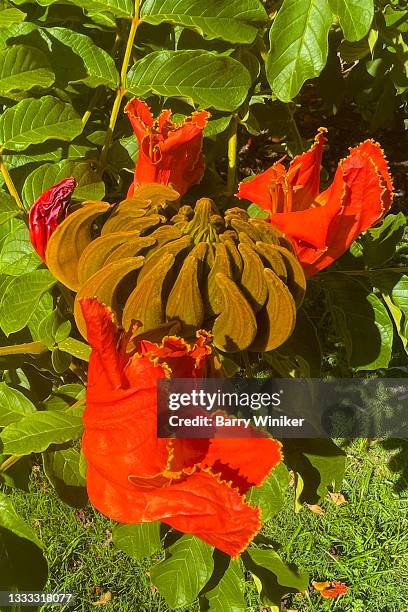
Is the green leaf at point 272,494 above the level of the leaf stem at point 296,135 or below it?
below

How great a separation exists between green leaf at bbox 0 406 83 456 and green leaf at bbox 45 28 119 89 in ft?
2.31

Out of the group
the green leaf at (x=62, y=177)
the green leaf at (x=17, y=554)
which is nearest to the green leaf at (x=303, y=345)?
the green leaf at (x=62, y=177)

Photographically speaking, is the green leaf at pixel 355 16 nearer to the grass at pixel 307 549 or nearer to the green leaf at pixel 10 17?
the green leaf at pixel 10 17

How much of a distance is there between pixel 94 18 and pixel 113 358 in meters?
0.95

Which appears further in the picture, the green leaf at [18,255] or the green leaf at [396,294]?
the green leaf at [396,294]

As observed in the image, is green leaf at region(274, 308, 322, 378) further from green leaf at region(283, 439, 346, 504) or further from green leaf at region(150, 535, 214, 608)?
green leaf at region(150, 535, 214, 608)

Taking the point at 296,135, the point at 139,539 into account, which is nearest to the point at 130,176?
the point at 296,135

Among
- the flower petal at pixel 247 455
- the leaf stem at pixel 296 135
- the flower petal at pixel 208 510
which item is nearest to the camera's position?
the flower petal at pixel 208 510

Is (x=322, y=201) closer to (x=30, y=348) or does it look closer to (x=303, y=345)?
(x=303, y=345)

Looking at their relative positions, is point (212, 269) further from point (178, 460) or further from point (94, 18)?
point (94, 18)

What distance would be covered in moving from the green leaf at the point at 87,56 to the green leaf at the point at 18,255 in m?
0.36

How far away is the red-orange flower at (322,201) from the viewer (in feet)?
3.96

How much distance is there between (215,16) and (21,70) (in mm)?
401

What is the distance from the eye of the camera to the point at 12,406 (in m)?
1.46
